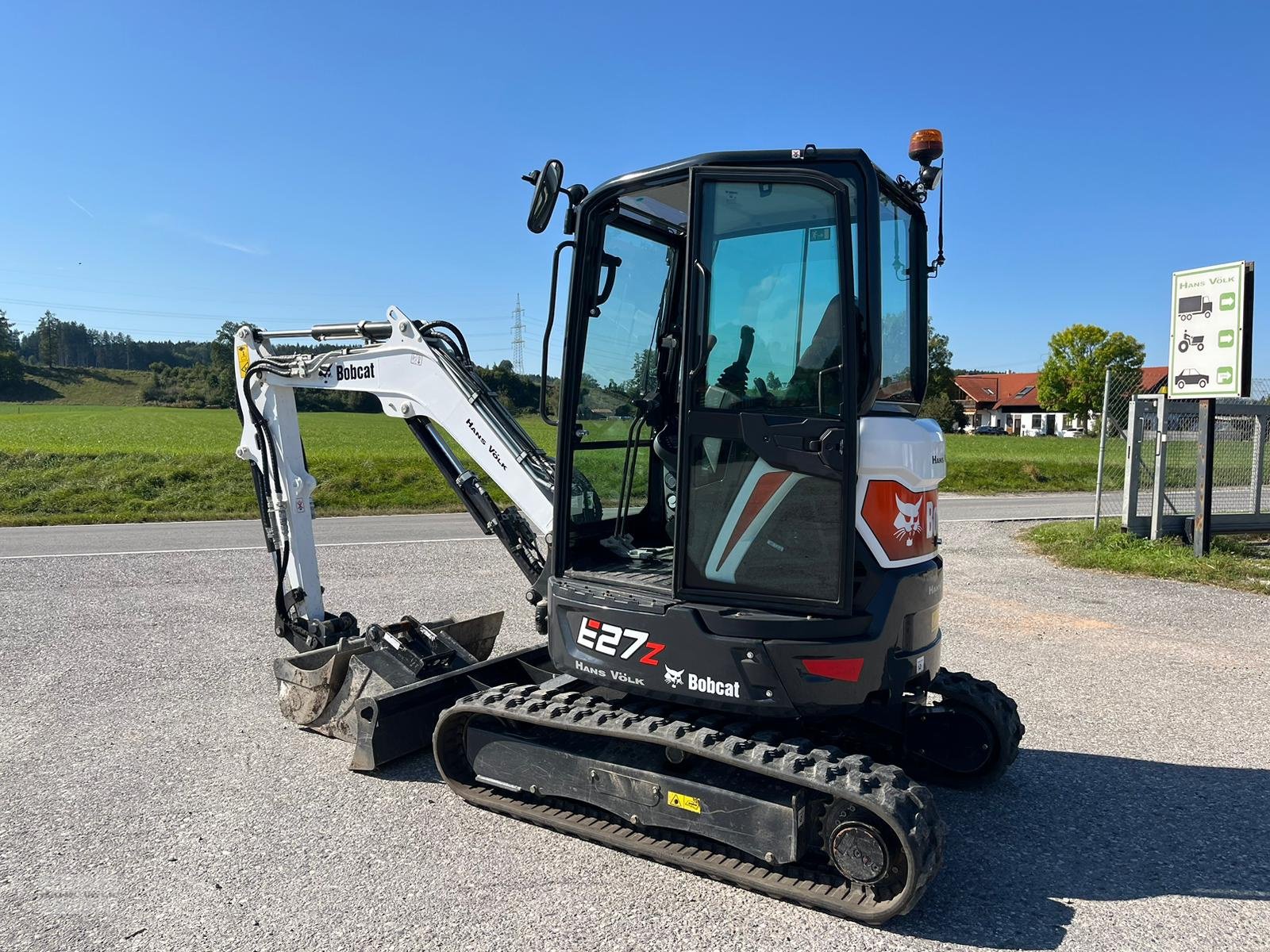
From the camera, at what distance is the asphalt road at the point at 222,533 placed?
493 inches

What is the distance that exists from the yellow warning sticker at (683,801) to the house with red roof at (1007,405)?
85.3 m

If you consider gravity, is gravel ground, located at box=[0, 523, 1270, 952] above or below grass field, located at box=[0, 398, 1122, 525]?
below

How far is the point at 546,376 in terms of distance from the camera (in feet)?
14.6

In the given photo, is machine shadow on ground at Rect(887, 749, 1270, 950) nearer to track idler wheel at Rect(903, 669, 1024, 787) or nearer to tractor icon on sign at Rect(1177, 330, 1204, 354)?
track idler wheel at Rect(903, 669, 1024, 787)

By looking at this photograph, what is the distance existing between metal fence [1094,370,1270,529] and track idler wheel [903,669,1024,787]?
9261 mm

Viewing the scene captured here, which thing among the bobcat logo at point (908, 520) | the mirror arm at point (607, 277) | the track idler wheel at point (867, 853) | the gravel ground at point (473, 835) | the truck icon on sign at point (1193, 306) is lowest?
the gravel ground at point (473, 835)

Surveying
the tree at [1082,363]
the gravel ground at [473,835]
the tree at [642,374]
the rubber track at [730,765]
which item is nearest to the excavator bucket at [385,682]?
the gravel ground at [473,835]

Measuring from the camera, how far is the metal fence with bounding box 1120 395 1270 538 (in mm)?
12359

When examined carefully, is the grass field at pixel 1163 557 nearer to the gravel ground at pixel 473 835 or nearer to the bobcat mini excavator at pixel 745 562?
the gravel ground at pixel 473 835

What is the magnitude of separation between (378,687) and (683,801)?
2.14 metres

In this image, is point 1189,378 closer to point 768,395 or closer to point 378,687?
point 768,395

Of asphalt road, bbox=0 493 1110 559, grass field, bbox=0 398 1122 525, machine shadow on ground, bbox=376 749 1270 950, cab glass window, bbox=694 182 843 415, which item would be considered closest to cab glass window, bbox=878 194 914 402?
cab glass window, bbox=694 182 843 415

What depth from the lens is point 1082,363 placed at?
6372cm

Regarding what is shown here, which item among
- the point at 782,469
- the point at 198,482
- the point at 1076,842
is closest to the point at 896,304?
the point at 782,469
